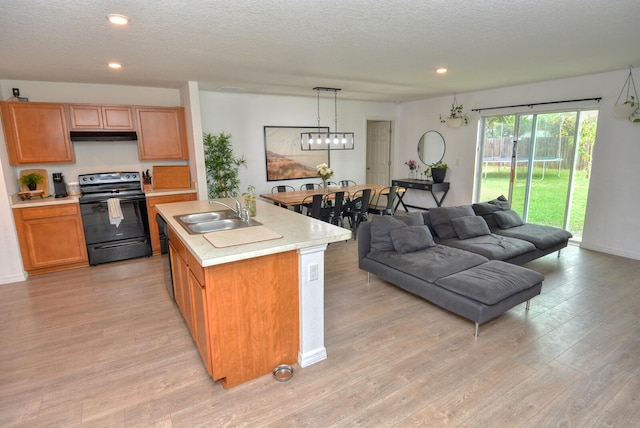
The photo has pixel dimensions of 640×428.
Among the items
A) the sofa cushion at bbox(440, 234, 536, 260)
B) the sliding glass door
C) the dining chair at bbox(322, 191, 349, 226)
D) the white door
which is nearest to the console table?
the sliding glass door

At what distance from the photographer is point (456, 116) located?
662 cm

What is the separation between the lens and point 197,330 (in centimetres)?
248

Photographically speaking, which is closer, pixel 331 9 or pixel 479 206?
pixel 331 9

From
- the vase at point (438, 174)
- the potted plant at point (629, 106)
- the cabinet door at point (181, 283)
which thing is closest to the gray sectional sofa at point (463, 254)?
the potted plant at point (629, 106)

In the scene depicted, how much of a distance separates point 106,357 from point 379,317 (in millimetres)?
2224

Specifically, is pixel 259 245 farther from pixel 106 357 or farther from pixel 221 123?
pixel 221 123

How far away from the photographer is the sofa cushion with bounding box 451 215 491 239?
416 centimetres

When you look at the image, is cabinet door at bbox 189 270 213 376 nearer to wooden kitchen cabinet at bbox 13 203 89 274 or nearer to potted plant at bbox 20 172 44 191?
wooden kitchen cabinet at bbox 13 203 89 274

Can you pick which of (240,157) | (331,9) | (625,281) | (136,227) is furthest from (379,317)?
(240,157)

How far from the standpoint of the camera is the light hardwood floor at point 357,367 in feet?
6.54

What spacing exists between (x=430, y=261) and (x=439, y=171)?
13.5 feet

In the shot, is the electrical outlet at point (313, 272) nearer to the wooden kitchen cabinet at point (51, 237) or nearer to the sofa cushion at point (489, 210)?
the sofa cushion at point (489, 210)

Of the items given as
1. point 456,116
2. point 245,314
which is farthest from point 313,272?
point 456,116

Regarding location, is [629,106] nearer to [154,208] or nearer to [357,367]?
[357,367]
